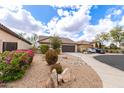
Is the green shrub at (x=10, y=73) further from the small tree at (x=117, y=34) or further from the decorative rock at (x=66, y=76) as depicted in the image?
the small tree at (x=117, y=34)

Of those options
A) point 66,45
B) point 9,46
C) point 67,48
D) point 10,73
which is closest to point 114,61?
point 9,46

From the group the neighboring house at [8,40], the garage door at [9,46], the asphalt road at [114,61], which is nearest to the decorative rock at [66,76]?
the asphalt road at [114,61]

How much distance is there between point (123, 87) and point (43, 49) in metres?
18.8

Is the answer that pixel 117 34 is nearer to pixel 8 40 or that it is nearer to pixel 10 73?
pixel 8 40

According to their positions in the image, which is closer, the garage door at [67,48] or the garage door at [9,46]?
the garage door at [9,46]

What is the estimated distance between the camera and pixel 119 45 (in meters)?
58.3

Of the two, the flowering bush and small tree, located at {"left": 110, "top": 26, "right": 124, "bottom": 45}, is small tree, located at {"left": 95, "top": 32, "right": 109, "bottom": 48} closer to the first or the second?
small tree, located at {"left": 110, "top": 26, "right": 124, "bottom": 45}

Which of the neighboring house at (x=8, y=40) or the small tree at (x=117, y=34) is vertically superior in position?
the small tree at (x=117, y=34)

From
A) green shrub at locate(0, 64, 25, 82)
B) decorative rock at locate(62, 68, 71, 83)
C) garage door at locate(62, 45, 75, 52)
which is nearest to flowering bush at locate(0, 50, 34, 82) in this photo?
green shrub at locate(0, 64, 25, 82)

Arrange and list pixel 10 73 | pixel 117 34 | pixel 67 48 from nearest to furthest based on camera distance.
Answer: pixel 10 73 < pixel 67 48 < pixel 117 34

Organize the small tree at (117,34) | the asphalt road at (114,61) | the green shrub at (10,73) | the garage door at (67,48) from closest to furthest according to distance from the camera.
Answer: the green shrub at (10,73)
the asphalt road at (114,61)
the garage door at (67,48)
the small tree at (117,34)

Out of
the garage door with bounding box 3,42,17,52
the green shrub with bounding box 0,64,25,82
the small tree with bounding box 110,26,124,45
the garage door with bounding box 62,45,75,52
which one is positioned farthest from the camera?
the small tree with bounding box 110,26,124,45
